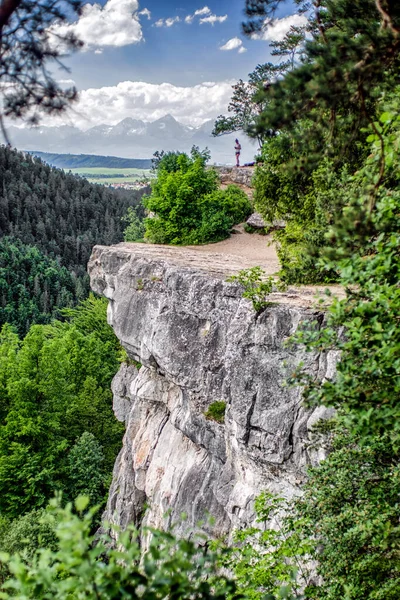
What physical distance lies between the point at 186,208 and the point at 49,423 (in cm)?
1242

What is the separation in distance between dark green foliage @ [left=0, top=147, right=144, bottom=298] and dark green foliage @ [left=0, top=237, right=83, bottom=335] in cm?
1084

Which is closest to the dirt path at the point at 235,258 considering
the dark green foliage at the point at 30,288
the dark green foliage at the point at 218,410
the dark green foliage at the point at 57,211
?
the dark green foliage at the point at 218,410

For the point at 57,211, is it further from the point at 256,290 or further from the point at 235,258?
the point at 256,290

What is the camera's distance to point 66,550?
2352 millimetres

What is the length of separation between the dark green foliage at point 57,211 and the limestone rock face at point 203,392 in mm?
65611

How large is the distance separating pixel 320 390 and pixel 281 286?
572 cm

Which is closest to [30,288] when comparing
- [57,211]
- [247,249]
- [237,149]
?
[57,211]

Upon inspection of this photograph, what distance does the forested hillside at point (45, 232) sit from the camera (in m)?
60.2

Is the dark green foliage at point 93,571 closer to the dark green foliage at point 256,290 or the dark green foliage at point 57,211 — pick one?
the dark green foliage at point 256,290

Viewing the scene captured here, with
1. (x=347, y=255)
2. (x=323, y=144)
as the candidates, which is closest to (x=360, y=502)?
(x=347, y=255)

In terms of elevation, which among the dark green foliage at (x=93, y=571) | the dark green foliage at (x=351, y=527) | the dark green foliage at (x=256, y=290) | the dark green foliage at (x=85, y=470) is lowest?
the dark green foliage at (x=85, y=470)

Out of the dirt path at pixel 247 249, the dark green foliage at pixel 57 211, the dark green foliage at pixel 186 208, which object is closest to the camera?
the dirt path at pixel 247 249

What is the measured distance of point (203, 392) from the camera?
36.0 feet

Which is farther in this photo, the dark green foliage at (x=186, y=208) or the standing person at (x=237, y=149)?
the standing person at (x=237, y=149)
